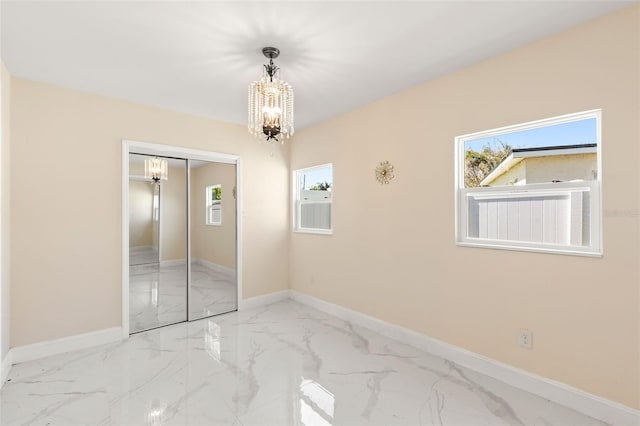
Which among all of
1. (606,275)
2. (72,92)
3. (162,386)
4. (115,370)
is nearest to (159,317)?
(115,370)

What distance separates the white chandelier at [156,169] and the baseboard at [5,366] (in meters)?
1.97

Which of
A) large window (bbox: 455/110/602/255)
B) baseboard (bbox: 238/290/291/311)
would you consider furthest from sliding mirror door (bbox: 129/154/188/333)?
large window (bbox: 455/110/602/255)

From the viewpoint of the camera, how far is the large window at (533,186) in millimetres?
2029

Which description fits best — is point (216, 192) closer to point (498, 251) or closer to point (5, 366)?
point (5, 366)

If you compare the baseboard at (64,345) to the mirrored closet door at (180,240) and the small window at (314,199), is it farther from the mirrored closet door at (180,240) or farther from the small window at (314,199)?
the small window at (314,199)

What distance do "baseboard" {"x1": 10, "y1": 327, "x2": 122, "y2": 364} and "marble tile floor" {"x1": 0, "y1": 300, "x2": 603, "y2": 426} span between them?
93 millimetres

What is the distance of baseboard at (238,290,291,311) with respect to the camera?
13.4ft

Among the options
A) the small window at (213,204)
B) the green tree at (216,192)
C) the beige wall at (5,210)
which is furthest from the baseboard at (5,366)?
the green tree at (216,192)

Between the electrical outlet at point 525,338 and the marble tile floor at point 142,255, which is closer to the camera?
the electrical outlet at point 525,338

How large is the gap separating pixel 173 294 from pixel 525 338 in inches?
144

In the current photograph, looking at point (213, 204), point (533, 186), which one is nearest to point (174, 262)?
point (213, 204)

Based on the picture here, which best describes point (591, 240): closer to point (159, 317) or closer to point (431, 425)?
point (431, 425)

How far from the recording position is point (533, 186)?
2252 mm

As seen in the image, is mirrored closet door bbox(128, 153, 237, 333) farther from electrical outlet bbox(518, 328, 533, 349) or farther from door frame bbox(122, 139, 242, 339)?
electrical outlet bbox(518, 328, 533, 349)
